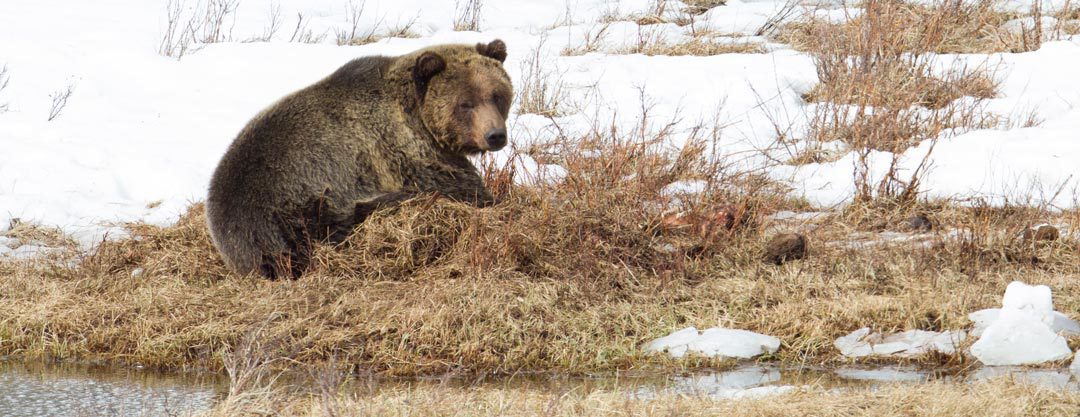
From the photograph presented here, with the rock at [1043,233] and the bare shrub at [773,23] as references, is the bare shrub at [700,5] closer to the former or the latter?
the bare shrub at [773,23]

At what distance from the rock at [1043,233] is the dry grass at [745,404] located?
2900mm

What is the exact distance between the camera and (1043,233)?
23.7 ft

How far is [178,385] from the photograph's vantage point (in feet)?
17.8

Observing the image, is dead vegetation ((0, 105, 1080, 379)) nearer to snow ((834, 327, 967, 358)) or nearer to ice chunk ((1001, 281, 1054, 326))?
snow ((834, 327, 967, 358))

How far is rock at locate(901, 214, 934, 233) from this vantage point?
319 inches

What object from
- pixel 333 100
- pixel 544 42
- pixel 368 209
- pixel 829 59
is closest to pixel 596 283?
pixel 368 209

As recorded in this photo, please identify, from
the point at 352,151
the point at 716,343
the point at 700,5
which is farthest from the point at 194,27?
the point at 716,343

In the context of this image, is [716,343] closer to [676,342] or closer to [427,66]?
[676,342]

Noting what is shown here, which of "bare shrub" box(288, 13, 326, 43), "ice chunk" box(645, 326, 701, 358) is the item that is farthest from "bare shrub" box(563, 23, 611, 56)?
"ice chunk" box(645, 326, 701, 358)

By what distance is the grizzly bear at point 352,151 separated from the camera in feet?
22.6

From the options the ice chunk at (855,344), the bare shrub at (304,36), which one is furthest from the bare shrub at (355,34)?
the ice chunk at (855,344)

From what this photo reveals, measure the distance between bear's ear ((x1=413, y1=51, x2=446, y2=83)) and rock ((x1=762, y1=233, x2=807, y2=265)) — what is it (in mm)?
2325

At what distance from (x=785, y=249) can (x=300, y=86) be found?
7.75 meters

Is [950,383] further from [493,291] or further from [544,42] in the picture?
[544,42]
